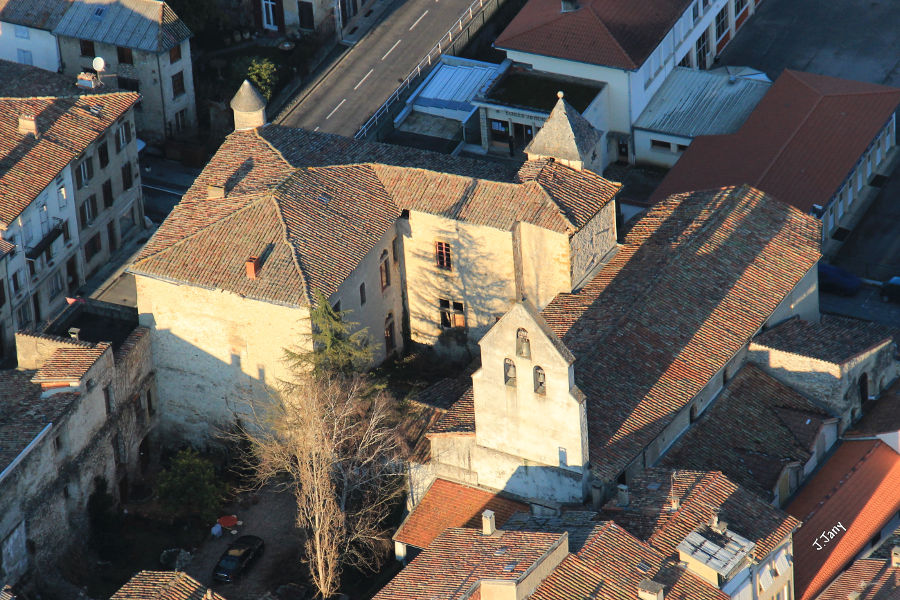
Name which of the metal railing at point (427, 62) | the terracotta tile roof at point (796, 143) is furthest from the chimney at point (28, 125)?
the terracotta tile roof at point (796, 143)

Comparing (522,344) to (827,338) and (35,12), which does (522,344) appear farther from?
(35,12)

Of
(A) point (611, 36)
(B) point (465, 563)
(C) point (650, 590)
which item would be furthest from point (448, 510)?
(A) point (611, 36)

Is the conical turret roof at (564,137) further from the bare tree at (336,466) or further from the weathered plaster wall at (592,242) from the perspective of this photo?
the bare tree at (336,466)

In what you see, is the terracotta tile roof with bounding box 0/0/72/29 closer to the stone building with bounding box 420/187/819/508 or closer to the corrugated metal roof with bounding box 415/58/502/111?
the corrugated metal roof with bounding box 415/58/502/111

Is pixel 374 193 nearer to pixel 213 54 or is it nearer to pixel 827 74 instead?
pixel 213 54

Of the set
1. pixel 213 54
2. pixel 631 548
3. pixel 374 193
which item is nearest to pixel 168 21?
→ pixel 213 54

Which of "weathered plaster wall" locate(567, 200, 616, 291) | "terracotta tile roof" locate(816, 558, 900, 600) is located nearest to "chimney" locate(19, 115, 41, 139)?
"weathered plaster wall" locate(567, 200, 616, 291)

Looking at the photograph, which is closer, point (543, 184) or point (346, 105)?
point (543, 184)
